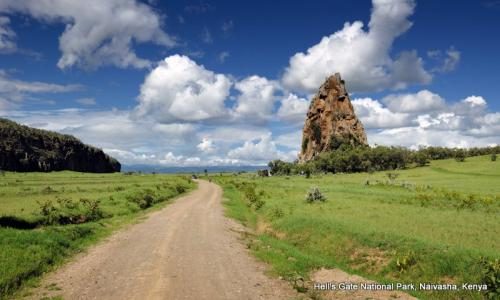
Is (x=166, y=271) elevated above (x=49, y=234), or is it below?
below

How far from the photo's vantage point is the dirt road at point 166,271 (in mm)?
14461

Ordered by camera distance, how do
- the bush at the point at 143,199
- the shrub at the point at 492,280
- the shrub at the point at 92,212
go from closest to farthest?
the shrub at the point at 492,280, the shrub at the point at 92,212, the bush at the point at 143,199

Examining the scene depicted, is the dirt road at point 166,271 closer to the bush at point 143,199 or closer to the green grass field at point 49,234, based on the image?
the green grass field at point 49,234

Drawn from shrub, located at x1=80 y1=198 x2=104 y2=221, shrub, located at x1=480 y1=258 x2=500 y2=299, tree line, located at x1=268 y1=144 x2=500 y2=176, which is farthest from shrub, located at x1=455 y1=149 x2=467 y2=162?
shrub, located at x1=480 y1=258 x2=500 y2=299

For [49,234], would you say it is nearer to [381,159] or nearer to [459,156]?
[381,159]

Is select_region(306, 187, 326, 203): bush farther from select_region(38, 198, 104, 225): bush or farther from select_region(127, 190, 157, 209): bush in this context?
select_region(38, 198, 104, 225): bush

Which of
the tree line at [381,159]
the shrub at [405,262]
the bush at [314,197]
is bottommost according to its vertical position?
the shrub at [405,262]

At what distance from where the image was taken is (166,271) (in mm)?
17109

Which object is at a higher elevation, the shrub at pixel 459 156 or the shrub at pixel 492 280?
the shrub at pixel 459 156

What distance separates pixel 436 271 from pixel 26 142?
708ft

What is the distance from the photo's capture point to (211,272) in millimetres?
17359

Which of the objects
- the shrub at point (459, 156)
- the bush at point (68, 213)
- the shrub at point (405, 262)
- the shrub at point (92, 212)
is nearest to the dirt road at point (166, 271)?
the shrub at point (405, 262)

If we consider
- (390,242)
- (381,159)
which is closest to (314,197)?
(390,242)

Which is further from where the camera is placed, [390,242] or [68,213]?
[68,213]
